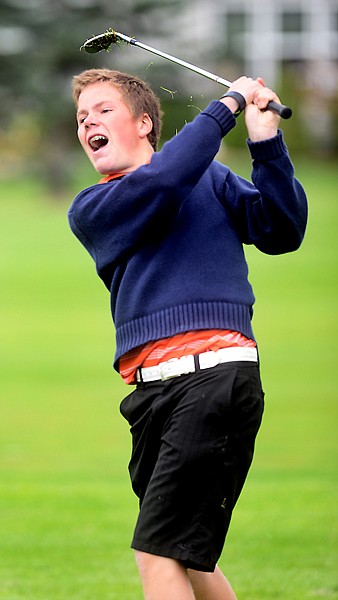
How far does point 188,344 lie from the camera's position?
147 inches

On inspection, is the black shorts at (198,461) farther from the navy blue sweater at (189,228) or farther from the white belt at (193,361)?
the navy blue sweater at (189,228)

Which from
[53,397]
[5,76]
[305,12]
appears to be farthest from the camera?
[305,12]

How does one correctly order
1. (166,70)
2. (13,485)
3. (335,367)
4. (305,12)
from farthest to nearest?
(305,12), (166,70), (335,367), (13,485)

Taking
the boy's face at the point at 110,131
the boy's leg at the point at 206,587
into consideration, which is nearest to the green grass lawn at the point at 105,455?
the boy's leg at the point at 206,587

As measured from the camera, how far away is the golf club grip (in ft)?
11.6

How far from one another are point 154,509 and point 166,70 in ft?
105

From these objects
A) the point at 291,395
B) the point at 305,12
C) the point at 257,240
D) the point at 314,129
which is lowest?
the point at 291,395

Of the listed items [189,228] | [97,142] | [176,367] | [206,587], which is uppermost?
[97,142]

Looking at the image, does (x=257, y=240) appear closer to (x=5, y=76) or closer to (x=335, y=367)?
(x=335, y=367)

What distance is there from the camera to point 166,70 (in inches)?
1371

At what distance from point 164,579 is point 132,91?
4.82 feet

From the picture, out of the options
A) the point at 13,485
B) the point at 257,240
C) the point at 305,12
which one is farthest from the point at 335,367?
the point at 305,12

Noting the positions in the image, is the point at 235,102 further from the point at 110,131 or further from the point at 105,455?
the point at 105,455

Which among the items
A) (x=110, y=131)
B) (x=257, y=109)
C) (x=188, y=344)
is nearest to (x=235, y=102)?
(x=257, y=109)
